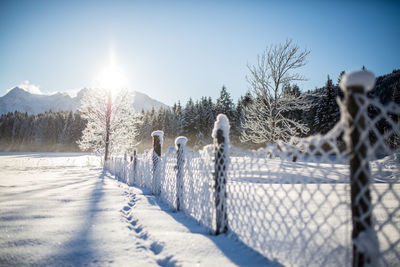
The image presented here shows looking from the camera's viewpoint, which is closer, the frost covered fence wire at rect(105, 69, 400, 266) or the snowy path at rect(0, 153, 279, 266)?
the frost covered fence wire at rect(105, 69, 400, 266)

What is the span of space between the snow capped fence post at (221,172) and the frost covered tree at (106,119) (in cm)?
1708

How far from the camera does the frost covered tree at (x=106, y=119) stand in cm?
1761

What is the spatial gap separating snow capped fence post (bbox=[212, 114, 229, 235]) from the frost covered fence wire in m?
0.01

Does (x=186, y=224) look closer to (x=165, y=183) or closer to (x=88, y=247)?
(x=88, y=247)

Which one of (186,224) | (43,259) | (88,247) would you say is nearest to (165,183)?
(186,224)

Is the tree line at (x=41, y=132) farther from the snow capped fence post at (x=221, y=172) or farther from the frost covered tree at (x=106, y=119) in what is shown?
the snow capped fence post at (x=221, y=172)

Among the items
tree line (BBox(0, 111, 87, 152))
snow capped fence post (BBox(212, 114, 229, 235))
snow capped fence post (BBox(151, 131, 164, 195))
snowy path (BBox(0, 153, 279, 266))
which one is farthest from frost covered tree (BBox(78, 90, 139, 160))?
tree line (BBox(0, 111, 87, 152))

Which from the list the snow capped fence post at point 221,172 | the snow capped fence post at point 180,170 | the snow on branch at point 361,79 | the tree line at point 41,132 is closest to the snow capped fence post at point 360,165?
the snow on branch at point 361,79

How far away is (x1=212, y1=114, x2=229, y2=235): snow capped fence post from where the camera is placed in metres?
2.42

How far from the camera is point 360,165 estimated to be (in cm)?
107

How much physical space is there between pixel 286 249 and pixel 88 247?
81.8 inches

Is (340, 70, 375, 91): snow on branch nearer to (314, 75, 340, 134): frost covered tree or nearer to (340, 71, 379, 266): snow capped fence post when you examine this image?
(340, 71, 379, 266): snow capped fence post

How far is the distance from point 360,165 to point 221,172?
156cm

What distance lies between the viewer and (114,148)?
18.9m
